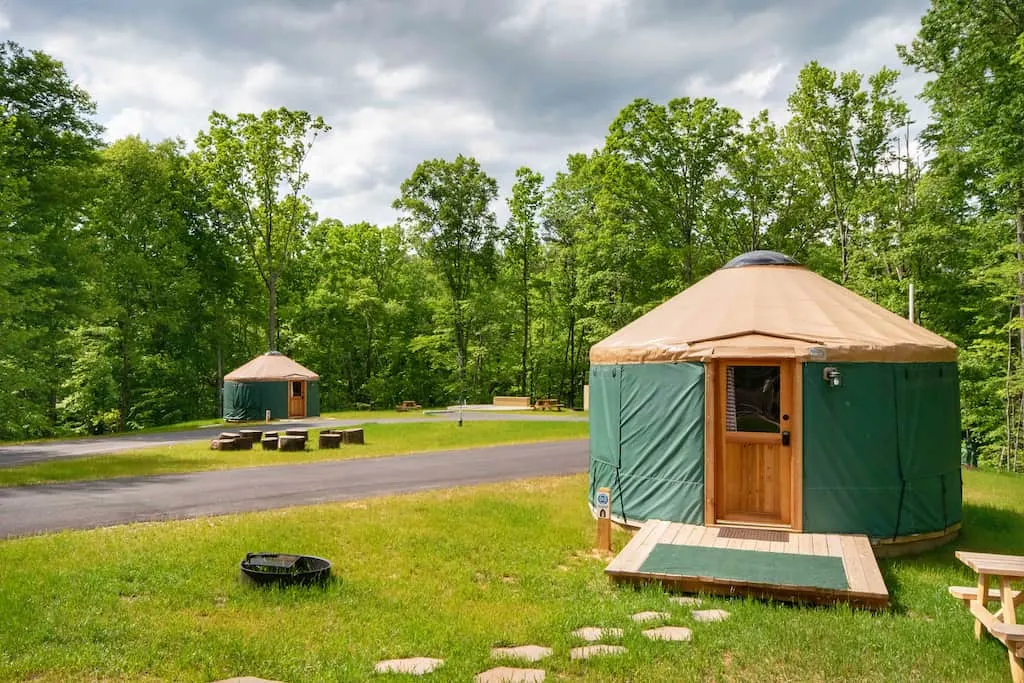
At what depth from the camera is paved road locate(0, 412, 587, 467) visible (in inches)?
583

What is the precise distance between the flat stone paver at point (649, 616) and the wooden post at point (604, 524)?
1863 millimetres

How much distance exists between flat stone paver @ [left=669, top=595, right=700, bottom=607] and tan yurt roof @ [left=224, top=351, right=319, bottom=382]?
2101cm

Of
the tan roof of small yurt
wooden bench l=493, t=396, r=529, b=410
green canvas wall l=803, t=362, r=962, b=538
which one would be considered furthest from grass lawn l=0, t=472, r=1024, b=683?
wooden bench l=493, t=396, r=529, b=410

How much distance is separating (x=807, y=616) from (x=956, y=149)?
18906 millimetres

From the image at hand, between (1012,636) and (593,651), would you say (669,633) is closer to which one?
(593,651)

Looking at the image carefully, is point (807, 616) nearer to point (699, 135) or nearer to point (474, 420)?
point (474, 420)

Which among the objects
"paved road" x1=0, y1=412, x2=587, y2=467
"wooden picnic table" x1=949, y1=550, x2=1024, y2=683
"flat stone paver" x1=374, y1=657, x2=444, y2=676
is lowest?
"paved road" x1=0, y1=412, x2=587, y2=467

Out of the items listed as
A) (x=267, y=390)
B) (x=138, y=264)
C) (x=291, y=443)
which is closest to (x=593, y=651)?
(x=291, y=443)

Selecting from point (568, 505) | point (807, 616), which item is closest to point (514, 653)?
point (807, 616)

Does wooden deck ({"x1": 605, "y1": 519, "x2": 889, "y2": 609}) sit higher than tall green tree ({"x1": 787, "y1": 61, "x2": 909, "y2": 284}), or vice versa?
tall green tree ({"x1": 787, "y1": 61, "x2": 909, "y2": 284})

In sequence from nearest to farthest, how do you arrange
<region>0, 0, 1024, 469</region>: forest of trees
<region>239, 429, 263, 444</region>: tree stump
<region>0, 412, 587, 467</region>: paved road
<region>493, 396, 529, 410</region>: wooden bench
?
<region>0, 412, 587, 467</region>: paved road
<region>239, 429, 263, 444</region>: tree stump
<region>0, 0, 1024, 469</region>: forest of trees
<region>493, 396, 529, 410</region>: wooden bench

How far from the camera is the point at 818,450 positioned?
6602 mm

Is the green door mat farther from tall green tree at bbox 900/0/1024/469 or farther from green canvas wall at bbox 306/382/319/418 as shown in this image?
green canvas wall at bbox 306/382/319/418

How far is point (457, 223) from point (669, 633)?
29209 mm
